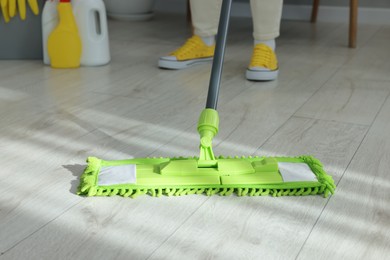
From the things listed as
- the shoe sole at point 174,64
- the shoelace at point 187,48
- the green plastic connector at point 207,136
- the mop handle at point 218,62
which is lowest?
the shoe sole at point 174,64

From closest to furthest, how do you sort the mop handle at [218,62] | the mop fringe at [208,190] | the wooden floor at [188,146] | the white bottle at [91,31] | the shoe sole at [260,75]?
the wooden floor at [188,146]
the mop fringe at [208,190]
the mop handle at [218,62]
the shoe sole at [260,75]
the white bottle at [91,31]

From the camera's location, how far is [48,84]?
1.80 m

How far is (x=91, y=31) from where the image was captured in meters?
2.00

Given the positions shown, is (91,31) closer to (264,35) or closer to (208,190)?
(264,35)

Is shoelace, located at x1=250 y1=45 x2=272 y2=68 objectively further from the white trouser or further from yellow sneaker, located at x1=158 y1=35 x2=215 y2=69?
yellow sneaker, located at x1=158 y1=35 x2=215 y2=69

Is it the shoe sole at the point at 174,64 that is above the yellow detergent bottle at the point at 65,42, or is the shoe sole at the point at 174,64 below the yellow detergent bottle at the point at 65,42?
below

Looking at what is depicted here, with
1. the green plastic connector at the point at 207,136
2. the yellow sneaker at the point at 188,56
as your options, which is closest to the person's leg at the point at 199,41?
the yellow sneaker at the point at 188,56

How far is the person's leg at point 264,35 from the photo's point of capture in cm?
187

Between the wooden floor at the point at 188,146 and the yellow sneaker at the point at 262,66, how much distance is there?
3 centimetres

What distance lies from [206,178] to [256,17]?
37.8 inches

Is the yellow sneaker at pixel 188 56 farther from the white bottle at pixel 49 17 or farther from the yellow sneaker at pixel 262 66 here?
the white bottle at pixel 49 17

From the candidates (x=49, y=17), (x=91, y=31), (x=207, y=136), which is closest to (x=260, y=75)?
(x=91, y=31)

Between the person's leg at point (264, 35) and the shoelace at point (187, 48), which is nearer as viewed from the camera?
the person's leg at point (264, 35)

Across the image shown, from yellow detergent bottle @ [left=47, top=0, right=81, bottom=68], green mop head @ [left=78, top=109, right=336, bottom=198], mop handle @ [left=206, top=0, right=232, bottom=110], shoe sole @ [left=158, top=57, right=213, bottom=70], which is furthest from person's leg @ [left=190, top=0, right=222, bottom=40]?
green mop head @ [left=78, top=109, right=336, bottom=198]
